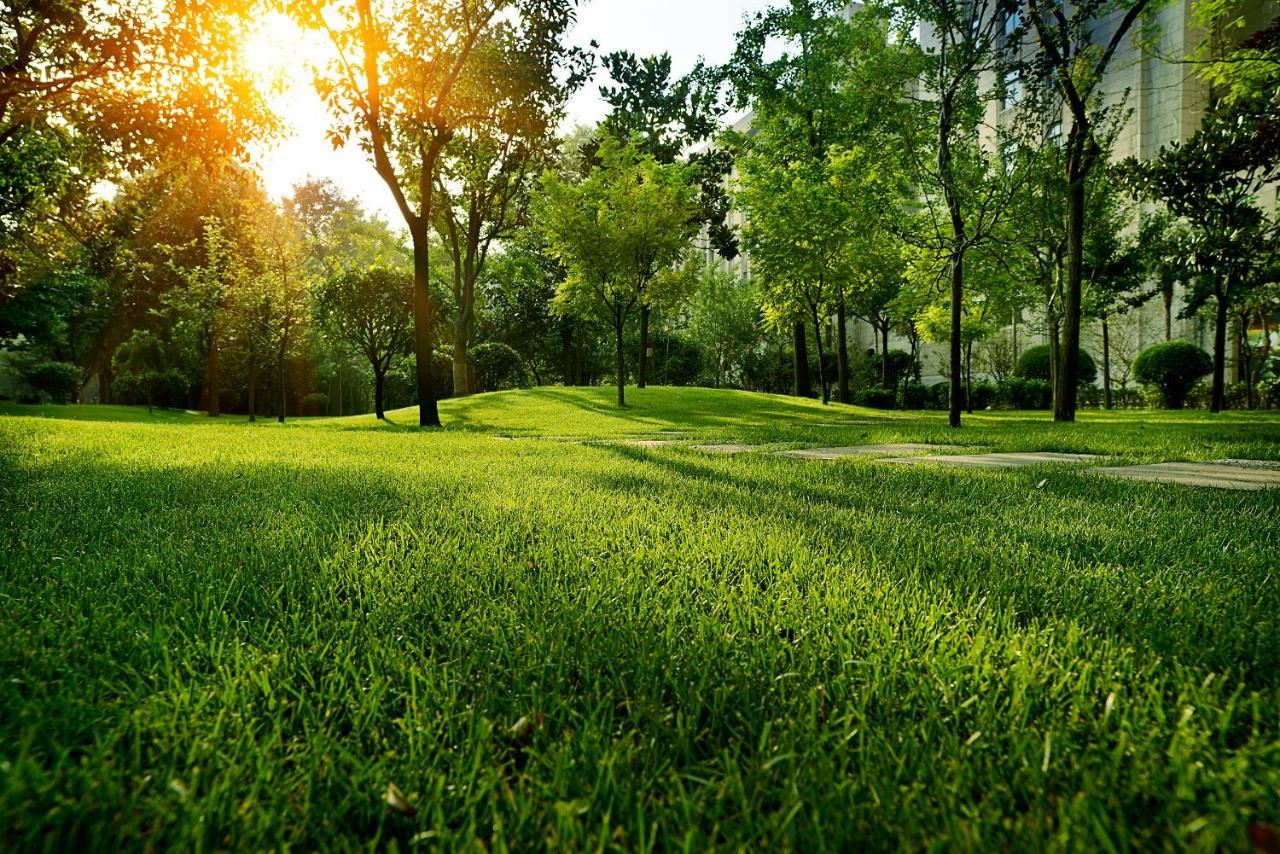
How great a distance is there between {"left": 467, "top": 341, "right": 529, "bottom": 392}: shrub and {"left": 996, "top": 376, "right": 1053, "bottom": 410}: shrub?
2198 centimetres

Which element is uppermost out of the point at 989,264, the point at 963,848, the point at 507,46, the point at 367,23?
the point at 507,46

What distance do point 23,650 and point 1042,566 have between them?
2611 millimetres

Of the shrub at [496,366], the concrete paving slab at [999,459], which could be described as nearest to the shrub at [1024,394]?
the concrete paving slab at [999,459]

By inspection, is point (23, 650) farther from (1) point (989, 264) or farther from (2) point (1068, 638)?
(1) point (989, 264)

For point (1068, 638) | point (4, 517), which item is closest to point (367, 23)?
point (4, 517)

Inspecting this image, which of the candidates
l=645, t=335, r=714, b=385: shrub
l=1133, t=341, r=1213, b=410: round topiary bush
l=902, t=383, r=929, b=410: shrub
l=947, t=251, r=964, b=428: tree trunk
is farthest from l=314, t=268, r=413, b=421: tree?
l=1133, t=341, r=1213, b=410: round topiary bush

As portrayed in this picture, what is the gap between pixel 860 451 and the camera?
562cm

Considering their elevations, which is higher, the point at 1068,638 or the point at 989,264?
the point at 989,264

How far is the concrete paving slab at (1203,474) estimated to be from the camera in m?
3.39

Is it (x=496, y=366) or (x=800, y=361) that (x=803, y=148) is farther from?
(x=496, y=366)

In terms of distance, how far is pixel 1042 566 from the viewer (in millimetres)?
1798

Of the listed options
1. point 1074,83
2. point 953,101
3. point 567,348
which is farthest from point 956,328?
point 567,348

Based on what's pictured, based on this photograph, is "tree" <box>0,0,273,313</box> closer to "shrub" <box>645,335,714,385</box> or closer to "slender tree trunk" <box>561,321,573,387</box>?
"slender tree trunk" <box>561,321,573,387</box>

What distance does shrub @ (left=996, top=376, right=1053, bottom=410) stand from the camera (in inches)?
881
